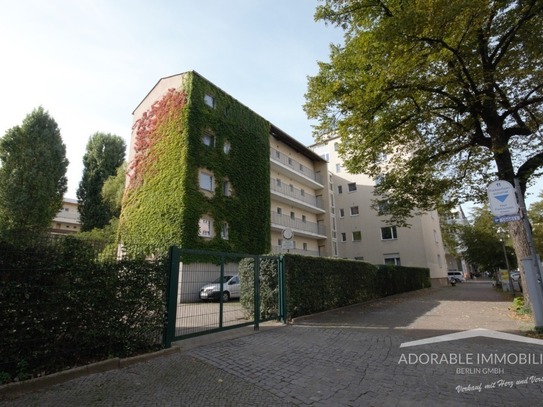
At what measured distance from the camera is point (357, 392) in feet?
13.7

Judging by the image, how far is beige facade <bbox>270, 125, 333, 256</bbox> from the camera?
95.8 ft

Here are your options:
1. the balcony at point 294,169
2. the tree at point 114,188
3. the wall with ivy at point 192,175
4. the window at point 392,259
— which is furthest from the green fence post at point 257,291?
the window at point 392,259

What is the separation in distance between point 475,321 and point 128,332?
1006 cm

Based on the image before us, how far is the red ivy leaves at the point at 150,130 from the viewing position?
22812mm

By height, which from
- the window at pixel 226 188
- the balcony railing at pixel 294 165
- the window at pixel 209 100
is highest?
the window at pixel 209 100

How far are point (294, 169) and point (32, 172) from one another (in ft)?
77.9

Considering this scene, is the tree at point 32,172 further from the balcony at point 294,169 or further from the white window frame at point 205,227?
the balcony at point 294,169

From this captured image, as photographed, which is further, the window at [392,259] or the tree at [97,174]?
the tree at [97,174]

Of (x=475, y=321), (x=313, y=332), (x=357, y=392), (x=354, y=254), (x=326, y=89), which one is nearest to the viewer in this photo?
(x=357, y=392)

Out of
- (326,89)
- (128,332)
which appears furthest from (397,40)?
(128,332)

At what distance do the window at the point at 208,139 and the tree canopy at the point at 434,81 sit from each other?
40.3 ft

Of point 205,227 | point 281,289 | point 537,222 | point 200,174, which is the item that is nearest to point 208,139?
point 200,174

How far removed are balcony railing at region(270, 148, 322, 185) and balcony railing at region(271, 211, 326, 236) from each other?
5.40 meters

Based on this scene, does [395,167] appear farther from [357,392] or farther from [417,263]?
[417,263]
